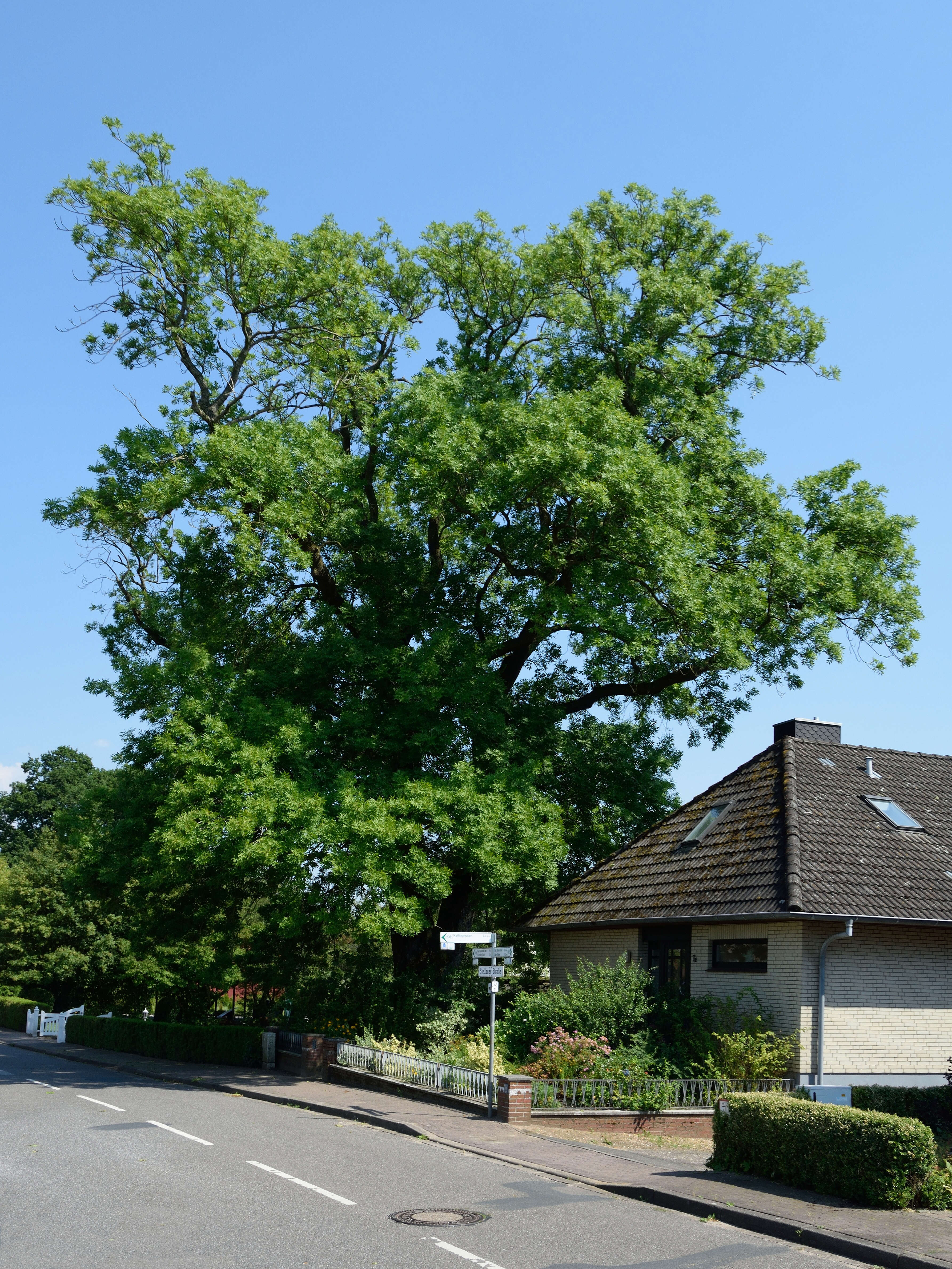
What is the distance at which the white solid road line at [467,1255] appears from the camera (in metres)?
8.88

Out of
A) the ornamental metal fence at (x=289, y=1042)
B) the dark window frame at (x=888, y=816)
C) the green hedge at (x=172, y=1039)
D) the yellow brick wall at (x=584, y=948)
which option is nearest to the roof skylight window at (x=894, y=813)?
the dark window frame at (x=888, y=816)

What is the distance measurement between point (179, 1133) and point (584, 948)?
10.8 metres

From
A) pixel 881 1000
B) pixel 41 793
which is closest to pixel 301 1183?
pixel 881 1000

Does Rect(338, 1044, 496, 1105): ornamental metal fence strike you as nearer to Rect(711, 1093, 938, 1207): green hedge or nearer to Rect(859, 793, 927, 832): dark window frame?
Rect(711, 1093, 938, 1207): green hedge

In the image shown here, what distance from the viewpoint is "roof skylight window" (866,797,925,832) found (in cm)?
2256

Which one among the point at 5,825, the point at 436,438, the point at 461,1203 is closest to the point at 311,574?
the point at 436,438

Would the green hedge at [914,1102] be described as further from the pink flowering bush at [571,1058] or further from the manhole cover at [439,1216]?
the manhole cover at [439,1216]

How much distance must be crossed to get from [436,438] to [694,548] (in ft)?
19.0

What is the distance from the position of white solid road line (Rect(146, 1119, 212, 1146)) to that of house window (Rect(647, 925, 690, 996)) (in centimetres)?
945

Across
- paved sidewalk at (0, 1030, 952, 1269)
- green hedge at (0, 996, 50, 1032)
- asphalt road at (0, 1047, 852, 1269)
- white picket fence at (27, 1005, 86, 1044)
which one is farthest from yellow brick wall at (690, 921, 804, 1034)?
green hedge at (0, 996, 50, 1032)

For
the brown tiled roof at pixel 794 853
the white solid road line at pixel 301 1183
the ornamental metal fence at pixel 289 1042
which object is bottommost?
the ornamental metal fence at pixel 289 1042

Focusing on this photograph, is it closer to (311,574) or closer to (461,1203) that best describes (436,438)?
(311,574)

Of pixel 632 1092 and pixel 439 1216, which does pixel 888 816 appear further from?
pixel 439 1216

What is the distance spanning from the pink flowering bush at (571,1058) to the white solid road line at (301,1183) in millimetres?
6298
